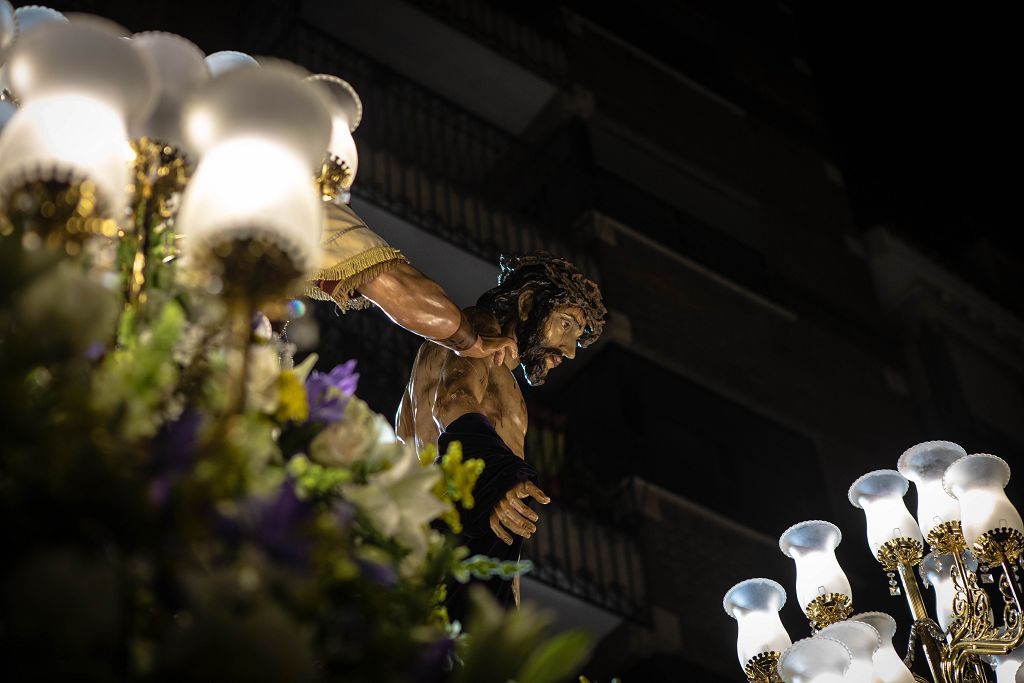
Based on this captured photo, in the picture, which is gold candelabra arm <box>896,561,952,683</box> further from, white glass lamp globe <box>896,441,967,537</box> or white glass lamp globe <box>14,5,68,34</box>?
white glass lamp globe <box>14,5,68,34</box>

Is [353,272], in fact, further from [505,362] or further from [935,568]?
[935,568]

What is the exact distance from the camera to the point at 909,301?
1523 centimetres

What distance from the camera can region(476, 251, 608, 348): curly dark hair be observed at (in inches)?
131

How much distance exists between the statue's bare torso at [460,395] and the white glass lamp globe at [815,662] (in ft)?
2.73

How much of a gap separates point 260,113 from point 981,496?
10.5 feet

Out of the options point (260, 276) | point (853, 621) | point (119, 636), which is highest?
point (260, 276)

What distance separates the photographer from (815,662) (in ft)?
11.4

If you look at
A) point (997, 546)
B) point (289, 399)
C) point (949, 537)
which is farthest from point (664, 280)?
point (289, 399)

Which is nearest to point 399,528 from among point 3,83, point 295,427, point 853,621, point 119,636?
point 295,427

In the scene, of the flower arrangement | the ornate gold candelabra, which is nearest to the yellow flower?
the flower arrangement

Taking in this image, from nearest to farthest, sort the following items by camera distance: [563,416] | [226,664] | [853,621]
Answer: [226,664], [853,621], [563,416]

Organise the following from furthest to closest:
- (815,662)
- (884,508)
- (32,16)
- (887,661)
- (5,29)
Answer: (884,508) → (887,661) → (815,662) → (32,16) → (5,29)

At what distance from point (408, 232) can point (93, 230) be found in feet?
30.4

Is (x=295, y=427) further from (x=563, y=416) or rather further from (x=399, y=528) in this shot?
(x=563, y=416)
